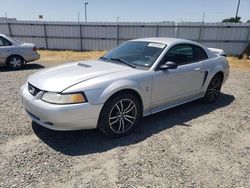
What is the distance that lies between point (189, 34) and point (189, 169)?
1348cm

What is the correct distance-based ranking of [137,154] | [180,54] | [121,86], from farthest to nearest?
[180,54], [121,86], [137,154]

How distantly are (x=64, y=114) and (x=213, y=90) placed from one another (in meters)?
3.69

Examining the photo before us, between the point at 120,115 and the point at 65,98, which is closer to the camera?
the point at 65,98

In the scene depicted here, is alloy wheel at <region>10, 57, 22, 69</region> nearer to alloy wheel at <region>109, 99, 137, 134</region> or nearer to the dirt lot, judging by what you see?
the dirt lot

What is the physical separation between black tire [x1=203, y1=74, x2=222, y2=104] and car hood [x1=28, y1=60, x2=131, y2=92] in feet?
7.65

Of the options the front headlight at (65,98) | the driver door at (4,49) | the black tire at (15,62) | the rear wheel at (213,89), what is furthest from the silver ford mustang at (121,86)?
the black tire at (15,62)

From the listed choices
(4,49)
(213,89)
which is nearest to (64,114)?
(213,89)

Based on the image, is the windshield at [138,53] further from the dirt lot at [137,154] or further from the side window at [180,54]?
the dirt lot at [137,154]

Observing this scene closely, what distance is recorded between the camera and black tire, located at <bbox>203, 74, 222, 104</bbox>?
17.3 feet

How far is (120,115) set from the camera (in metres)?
3.65

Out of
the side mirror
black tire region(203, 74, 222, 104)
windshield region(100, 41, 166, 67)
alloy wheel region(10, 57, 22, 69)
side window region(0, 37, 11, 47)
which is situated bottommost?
alloy wheel region(10, 57, 22, 69)

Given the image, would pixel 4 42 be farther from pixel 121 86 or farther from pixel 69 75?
pixel 121 86

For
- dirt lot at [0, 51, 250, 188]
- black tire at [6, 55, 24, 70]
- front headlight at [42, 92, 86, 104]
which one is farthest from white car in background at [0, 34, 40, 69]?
front headlight at [42, 92, 86, 104]

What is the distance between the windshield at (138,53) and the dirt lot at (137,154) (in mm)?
1137
